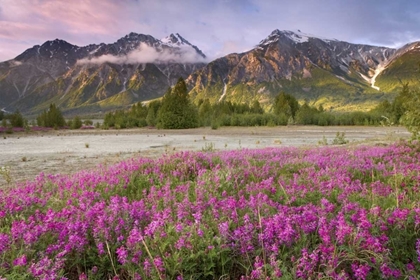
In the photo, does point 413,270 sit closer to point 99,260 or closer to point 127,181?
point 99,260

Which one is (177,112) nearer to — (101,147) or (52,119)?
(52,119)

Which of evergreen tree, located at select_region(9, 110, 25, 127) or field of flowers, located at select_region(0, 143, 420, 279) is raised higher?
evergreen tree, located at select_region(9, 110, 25, 127)

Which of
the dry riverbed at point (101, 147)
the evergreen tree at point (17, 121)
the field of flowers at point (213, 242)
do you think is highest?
the evergreen tree at point (17, 121)

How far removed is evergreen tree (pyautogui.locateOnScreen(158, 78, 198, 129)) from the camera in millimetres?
58781

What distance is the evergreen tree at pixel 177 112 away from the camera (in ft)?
193

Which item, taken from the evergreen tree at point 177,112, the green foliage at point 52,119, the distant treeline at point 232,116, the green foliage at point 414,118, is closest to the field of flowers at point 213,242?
the green foliage at point 414,118

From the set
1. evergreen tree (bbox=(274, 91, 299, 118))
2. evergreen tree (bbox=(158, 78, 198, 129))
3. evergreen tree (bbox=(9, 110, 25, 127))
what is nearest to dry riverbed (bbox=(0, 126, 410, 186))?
evergreen tree (bbox=(158, 78, 198, 129))

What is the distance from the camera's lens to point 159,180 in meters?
5.91

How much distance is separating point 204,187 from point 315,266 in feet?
8.50

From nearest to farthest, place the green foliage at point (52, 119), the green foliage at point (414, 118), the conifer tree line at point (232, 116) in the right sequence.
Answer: the green foliage at point (414, 118) → the conifer tree line at point (232, 116) → the green foliage at point (52, 119)

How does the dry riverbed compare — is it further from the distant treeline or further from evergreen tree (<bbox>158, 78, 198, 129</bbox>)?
the distant treeline

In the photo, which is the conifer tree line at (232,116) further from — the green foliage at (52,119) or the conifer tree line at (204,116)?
the green foliage at (52,119)

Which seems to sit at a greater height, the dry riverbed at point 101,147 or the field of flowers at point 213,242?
the field of flowers at point 213,242

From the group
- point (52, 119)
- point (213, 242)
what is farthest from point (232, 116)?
point (213, 242)
